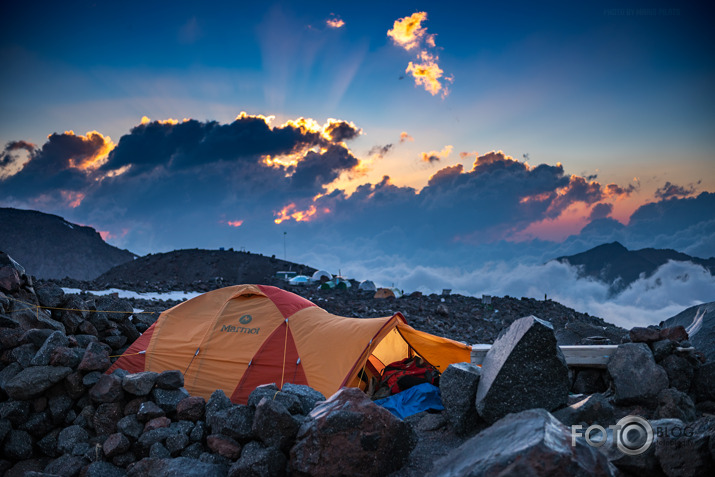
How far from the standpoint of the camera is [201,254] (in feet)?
244

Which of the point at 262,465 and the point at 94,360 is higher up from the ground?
the point at 94,360

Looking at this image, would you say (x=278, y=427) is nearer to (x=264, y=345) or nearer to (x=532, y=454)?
(x=532, y=454)

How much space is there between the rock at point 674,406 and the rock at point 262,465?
5.64m

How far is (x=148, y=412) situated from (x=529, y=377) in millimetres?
5772

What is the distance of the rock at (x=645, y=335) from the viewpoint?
861cm

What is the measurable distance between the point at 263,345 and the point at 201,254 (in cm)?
6792

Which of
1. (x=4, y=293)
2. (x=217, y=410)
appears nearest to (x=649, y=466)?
(x=217, y=410)

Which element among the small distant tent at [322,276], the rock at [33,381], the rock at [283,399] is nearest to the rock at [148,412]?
the rock at [283,399]

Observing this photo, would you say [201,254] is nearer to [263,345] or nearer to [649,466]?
[263,345]

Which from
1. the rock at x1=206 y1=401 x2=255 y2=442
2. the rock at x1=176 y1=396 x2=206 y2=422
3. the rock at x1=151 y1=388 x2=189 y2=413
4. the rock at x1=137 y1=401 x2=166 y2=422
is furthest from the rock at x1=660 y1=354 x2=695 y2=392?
the rock at x1=137 y1=401 x2=166 y2=422

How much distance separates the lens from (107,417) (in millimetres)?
7711

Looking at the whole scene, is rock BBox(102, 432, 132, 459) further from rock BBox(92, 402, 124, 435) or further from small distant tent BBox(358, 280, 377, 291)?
small distant tent BBox(358, 280, 377, 291)

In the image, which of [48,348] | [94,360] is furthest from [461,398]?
[48,348]

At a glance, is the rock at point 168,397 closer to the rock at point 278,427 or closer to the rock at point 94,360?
the rock at point 94,360
